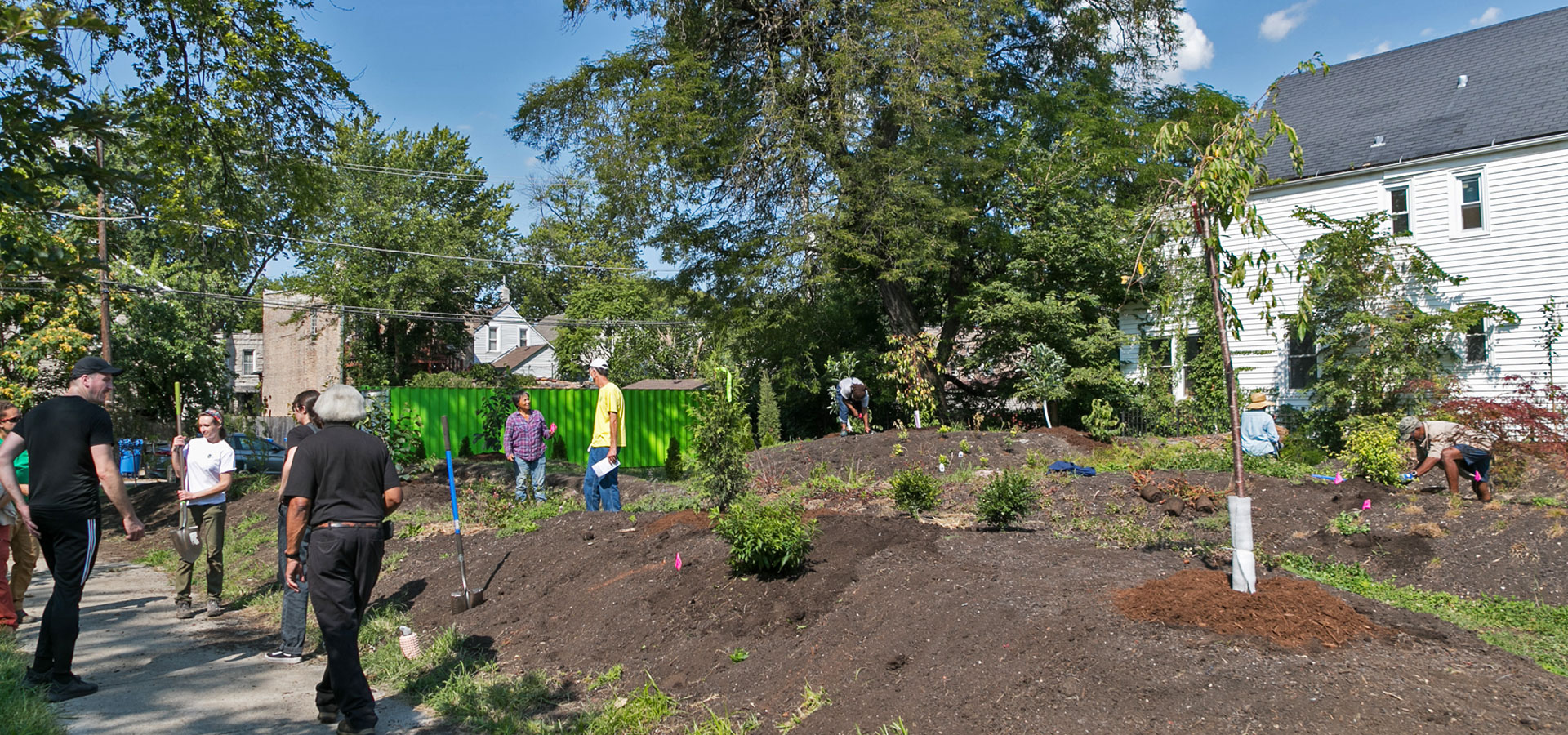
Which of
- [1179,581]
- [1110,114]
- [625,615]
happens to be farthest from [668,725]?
[1110,114]

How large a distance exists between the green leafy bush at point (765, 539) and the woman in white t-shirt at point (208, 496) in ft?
15.0

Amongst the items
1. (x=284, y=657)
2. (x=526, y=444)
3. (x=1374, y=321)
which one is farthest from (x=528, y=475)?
(x=1374, y=321)

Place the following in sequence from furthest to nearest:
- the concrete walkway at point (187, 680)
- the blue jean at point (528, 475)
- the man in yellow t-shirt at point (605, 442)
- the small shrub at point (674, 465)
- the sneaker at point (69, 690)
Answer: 1. the small shrub at point (674, 465)
2. the blue jean at point (528, 475)
3. the man in yellow t-shirt at point (605, 442)
4. the sneaker at point (69, 690)
5. the concrete walkway at point (187, 680)

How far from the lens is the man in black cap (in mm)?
5609

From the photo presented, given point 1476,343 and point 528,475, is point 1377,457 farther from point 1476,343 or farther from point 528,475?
point 1476,343

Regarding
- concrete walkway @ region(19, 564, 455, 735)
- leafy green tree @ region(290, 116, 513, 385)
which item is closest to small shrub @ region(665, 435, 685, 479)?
concrete walkway @ region(19, 564, 455, 735)

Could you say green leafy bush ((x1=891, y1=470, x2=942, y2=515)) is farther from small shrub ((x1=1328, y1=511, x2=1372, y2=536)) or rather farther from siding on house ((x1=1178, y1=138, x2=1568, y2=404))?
siding on house ((x1=1178, y1=138, x2=1568, y2=404))

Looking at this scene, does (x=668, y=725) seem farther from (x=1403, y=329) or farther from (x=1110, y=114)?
(x=1110, y=114)

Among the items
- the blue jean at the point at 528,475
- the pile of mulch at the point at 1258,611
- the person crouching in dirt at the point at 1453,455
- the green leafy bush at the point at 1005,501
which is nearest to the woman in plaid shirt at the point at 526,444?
the blue jean at the point at 528,475

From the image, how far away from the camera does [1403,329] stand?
650 inches

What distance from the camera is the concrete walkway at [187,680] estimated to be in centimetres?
520

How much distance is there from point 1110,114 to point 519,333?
36.9 m

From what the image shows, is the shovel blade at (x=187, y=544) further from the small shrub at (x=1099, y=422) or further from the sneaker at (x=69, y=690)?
the small shrub at (x=1099, y=422)

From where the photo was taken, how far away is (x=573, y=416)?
2205 cm
